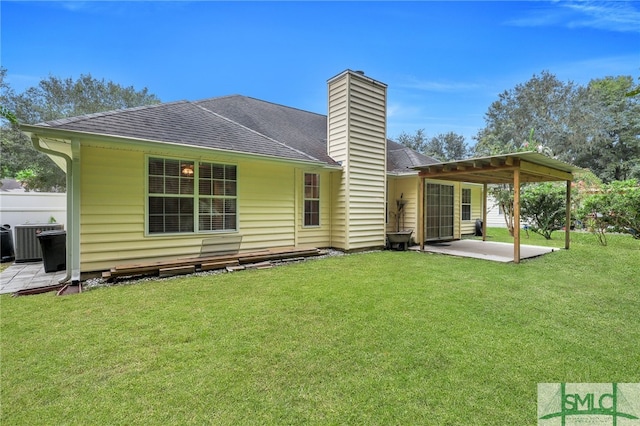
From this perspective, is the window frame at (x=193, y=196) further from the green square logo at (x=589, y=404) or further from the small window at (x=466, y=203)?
the small window at (x=466, y=203)

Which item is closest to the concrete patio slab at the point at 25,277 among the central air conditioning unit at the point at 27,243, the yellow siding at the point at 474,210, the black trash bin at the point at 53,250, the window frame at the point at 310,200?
the black trash bin at the point at 53,250

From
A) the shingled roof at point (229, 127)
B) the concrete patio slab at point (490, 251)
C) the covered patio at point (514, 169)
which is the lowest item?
the concrete patio slab at point (490, 251)

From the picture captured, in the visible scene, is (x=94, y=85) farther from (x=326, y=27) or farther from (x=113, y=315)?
(x=113, y=315)

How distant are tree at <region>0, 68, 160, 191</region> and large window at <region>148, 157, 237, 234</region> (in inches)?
652

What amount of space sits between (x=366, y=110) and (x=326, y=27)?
13.8ft

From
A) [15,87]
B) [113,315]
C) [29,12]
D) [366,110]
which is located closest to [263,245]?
[113,315]

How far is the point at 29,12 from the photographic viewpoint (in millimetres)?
8023

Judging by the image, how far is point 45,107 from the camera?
19344 millimetres

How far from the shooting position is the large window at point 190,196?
5.70 m

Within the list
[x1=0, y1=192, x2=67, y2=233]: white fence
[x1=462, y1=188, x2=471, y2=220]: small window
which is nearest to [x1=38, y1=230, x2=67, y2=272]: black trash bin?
[x1=0, y1=192, x2=67, y2=233]: white fence

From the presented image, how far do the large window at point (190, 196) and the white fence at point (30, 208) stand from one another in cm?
474

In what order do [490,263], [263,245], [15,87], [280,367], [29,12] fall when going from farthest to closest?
[15,87] < [29,12] < [263,245] < [490,263] < [280,367]

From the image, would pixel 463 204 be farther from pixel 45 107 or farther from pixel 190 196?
pixel 45 107

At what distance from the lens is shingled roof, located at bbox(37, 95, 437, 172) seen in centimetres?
527
